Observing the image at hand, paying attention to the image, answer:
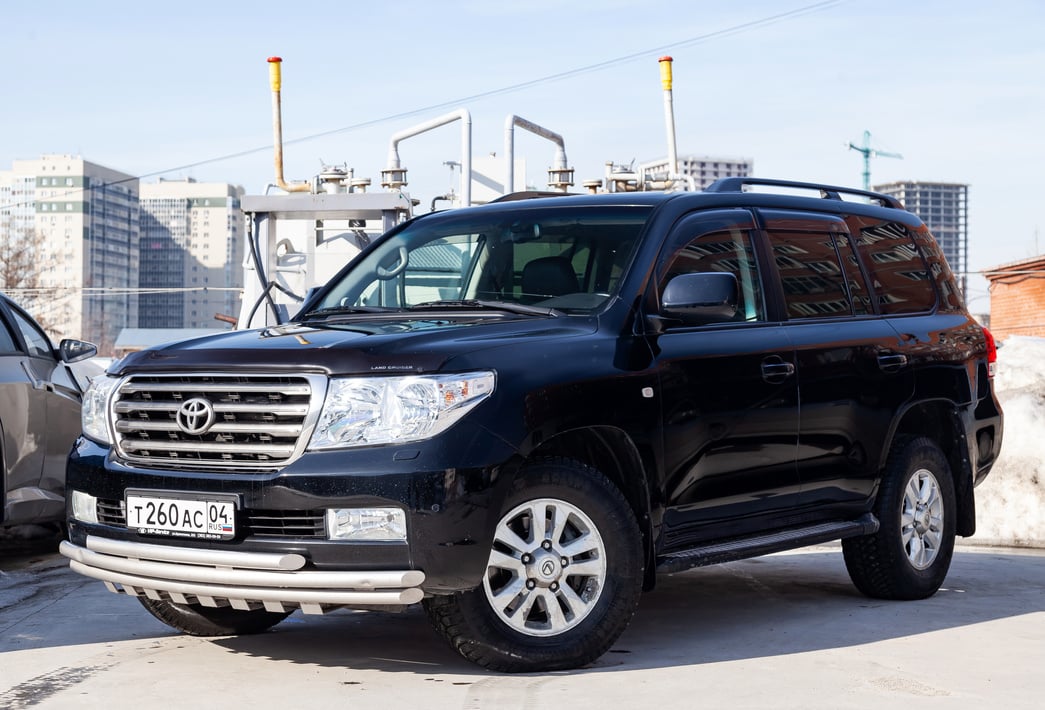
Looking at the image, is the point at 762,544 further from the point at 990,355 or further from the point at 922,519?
the point at 990,355

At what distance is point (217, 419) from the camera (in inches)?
205

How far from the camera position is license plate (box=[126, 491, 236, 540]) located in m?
5.09

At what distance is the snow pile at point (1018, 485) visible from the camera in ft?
34.5

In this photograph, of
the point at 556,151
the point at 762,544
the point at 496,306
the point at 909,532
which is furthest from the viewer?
the point at 556,151

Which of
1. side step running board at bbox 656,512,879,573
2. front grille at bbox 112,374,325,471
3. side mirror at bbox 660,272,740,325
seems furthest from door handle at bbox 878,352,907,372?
front grille at bbox 112,374,325,471

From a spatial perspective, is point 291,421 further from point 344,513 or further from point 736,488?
point 736,488

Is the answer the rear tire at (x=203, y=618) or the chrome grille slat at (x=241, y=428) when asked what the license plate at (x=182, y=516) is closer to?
the chrome grille slat at (x=241, y=428)

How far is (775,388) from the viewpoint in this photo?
6402 millimetres

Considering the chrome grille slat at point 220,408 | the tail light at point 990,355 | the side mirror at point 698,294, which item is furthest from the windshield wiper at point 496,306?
the tail light at point 990,355

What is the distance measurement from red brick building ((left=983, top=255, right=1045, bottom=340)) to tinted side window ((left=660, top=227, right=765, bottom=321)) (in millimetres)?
39231

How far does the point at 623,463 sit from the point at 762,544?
0.93m

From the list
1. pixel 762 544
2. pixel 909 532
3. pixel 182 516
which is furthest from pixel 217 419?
pixel 909 532

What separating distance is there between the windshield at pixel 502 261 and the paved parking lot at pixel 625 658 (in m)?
1.47

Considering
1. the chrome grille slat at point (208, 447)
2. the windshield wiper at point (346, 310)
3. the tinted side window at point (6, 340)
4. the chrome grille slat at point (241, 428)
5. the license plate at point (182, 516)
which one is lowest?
the license plate at point (182, 516)
